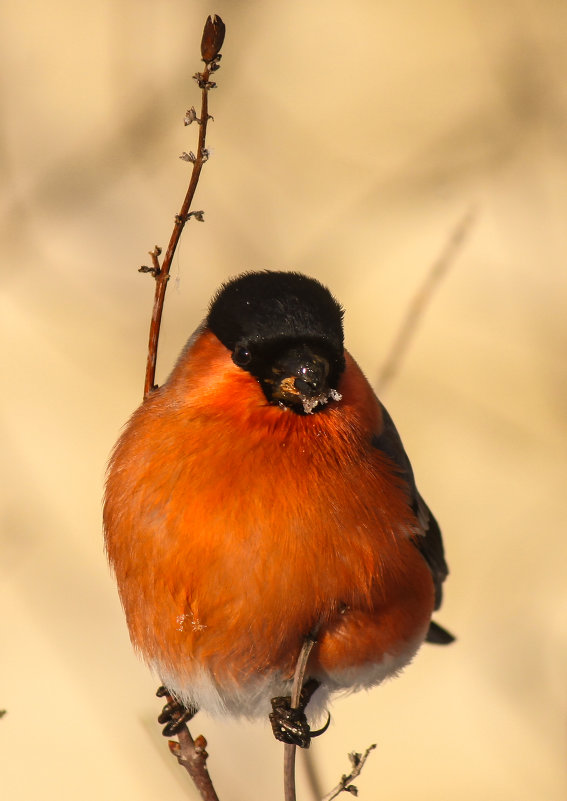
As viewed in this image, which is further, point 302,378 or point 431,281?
point 431,281

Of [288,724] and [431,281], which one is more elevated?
[431,281]

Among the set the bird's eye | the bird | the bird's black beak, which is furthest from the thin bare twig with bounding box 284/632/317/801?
the bird's eye

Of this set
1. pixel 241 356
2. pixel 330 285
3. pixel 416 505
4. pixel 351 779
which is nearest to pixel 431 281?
pixel 330 285

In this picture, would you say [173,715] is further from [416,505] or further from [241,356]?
[241,356]

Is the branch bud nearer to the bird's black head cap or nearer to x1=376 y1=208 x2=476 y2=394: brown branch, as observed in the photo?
the bird's black head cap

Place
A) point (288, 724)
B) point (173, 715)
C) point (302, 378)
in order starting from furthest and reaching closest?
point (173, 715) < point (288, 724) < point (302, 378)

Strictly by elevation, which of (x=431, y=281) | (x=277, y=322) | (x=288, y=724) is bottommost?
(x=288, y=724)
